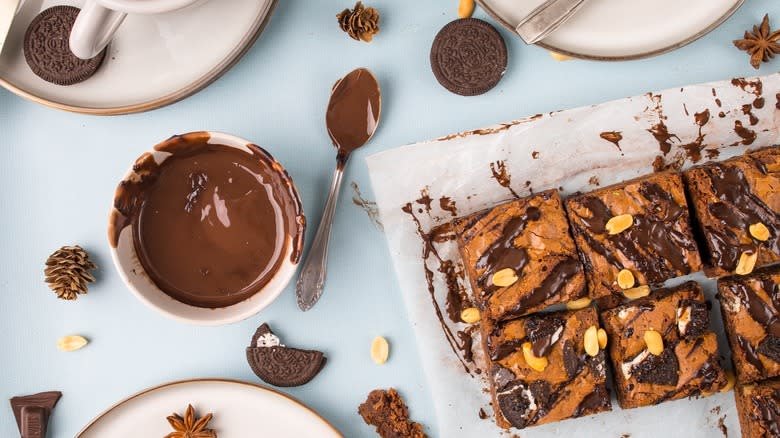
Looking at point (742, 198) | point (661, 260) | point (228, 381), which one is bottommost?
point (228, 381)

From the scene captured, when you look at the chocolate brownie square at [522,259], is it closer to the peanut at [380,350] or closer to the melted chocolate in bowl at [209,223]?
the peanut at [380,350]

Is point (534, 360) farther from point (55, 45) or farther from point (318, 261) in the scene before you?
point (55, 45)

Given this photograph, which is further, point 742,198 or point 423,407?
point 423,407

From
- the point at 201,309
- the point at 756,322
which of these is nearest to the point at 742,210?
the point at 756,322

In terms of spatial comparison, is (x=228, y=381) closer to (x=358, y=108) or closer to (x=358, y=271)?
(x=358, y=271)

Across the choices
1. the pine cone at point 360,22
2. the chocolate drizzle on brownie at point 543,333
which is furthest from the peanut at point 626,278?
the pine cone at point 360,22

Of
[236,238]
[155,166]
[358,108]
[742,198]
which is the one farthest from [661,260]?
[155,166]

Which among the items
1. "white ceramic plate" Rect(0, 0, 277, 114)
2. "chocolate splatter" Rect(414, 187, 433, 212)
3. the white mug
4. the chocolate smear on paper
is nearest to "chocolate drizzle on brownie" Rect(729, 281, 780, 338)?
the chocolate smear on paper
